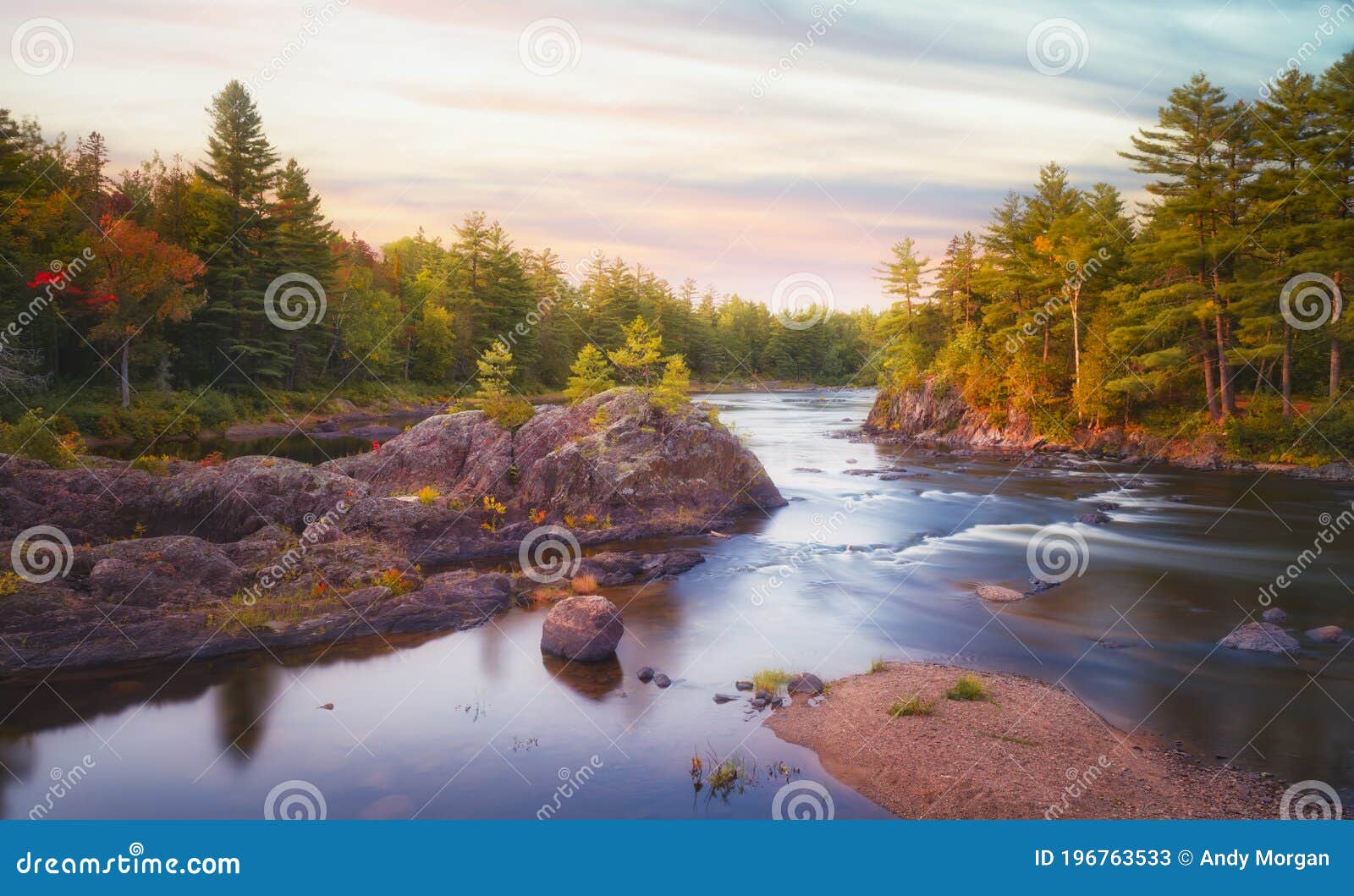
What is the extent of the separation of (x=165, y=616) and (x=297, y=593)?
9.82 ft

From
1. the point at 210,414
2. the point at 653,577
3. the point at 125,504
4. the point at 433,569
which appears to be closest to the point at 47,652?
the point at 125,504

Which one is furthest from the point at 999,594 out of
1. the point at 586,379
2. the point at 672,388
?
the point at 586,379

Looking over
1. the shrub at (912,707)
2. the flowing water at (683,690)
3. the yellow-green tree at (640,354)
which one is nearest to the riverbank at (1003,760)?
the shrub at (912,707)

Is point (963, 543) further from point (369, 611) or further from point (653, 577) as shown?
point (369, 611)

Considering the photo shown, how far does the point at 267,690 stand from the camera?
16.2 m

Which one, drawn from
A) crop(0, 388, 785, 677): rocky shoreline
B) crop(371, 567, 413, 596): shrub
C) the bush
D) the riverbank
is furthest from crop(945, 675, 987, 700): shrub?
the bush

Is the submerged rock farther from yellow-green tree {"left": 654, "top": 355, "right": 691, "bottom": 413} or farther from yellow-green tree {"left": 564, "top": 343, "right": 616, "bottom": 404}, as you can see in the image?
yellow-green tree {"left": 564, "top": 343, "right": 616, "bottom": 404}

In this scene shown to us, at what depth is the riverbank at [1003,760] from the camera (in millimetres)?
11062

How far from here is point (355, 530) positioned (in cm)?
2584

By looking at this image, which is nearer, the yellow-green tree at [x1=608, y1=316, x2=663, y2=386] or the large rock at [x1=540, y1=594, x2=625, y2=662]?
the large rock at [x1=540, y1=594, x2=625, y2=662]

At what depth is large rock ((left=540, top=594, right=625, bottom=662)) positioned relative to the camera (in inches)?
691

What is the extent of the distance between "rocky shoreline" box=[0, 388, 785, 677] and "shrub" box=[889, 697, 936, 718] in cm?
1108

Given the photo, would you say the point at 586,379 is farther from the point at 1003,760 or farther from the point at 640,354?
the point at 1003,760

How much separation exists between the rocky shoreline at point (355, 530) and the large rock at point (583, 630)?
3486 mm
